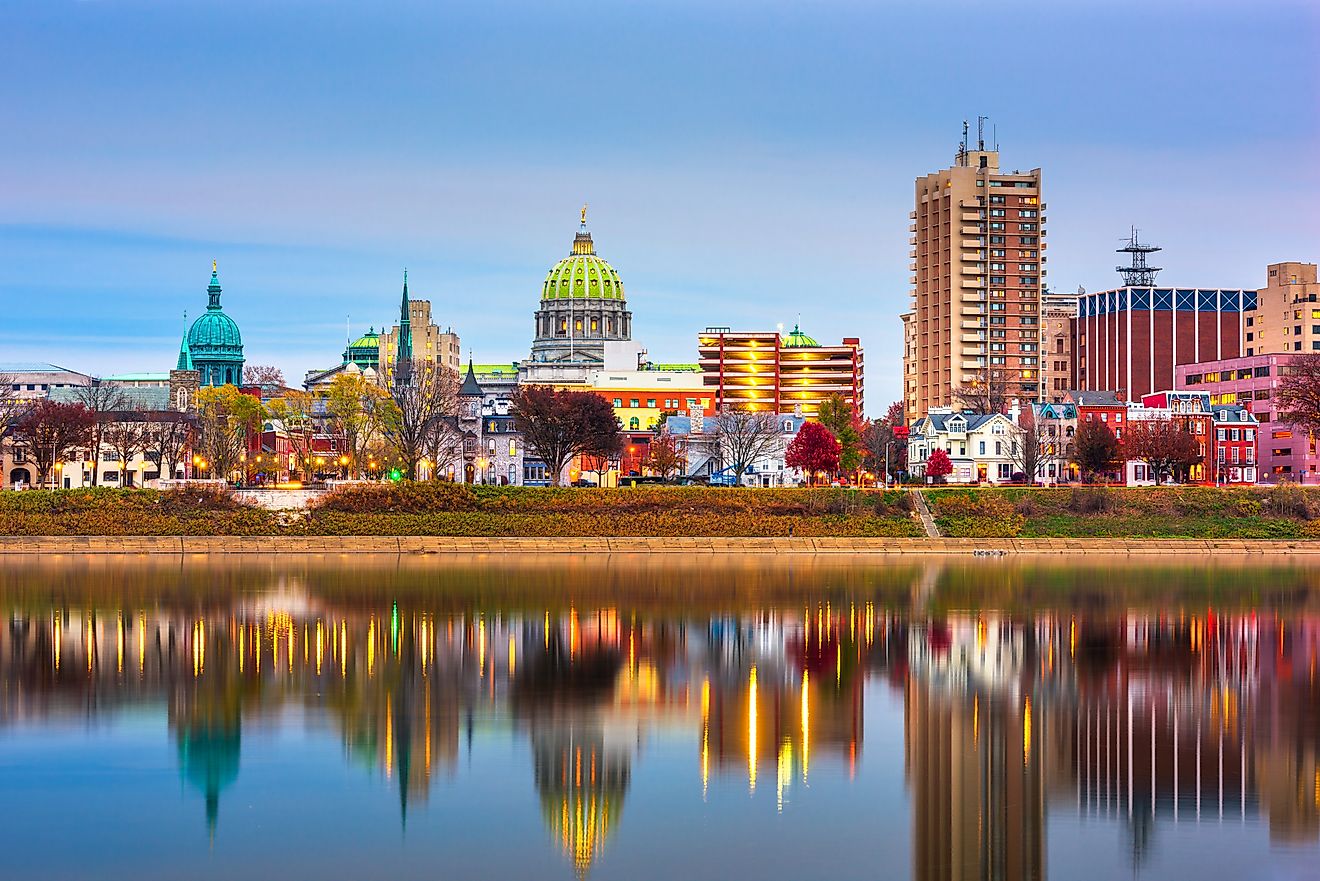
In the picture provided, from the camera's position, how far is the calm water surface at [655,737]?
83.8ft

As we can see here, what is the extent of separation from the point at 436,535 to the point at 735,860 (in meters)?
65.3

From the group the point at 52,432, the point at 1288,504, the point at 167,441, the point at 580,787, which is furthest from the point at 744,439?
the point at 580,787

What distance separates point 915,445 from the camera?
144m

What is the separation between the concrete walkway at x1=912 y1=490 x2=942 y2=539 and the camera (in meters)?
92.6

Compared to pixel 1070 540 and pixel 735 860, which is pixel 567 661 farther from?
pixel 1070 540

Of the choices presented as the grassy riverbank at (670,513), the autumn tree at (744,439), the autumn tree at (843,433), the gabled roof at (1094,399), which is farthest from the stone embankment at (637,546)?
the gabled roof at (1094,399)

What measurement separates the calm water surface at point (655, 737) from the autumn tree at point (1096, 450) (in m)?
65.6

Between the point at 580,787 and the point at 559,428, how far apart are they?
88.5 metres

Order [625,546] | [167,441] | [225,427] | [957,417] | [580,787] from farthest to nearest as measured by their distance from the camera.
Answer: [957,417], [167,441], [225,427], [625,546], [580,787]

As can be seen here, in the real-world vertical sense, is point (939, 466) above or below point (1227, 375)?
below

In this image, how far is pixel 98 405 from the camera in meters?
160

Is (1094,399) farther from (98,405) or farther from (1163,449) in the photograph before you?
(98,405)

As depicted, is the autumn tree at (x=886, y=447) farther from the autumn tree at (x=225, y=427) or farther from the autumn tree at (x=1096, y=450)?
the autumn tree at (x=225, y=427)

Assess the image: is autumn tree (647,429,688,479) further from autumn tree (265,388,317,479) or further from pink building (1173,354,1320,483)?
pink building (1173,354,1320,483)
